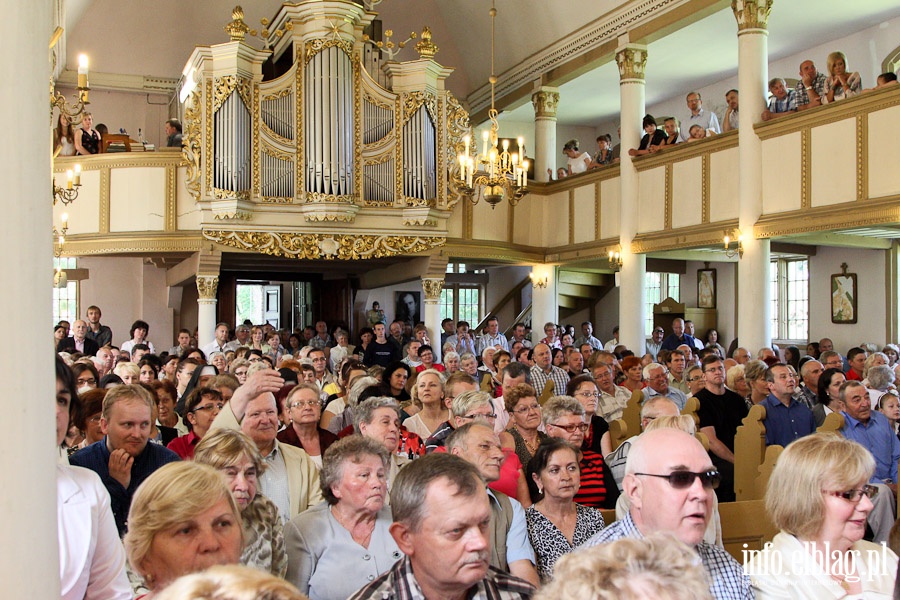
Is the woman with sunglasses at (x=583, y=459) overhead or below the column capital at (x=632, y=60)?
below

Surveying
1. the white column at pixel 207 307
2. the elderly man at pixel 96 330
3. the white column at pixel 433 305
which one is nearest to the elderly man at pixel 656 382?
the white column at pixel 433 305

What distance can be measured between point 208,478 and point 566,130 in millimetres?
19541

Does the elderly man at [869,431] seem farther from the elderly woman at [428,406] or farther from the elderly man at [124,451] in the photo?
the elderly man at [124,451]

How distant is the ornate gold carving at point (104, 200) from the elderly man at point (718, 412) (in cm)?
935

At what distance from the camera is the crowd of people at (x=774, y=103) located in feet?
34.1

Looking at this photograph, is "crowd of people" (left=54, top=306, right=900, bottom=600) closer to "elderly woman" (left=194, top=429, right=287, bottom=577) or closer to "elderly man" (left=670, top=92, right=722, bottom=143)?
"elderly woman" (left=194, top=429, right=287, bottom=577)

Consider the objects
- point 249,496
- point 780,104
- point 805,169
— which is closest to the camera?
point 249,496

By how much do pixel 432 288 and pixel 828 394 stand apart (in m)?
7.73

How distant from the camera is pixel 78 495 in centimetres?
237

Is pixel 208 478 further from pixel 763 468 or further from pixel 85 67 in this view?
pixel 85 67

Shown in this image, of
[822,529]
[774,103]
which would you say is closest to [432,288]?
[774,103]

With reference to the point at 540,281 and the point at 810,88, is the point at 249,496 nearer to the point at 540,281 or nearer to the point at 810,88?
the point at 810,88

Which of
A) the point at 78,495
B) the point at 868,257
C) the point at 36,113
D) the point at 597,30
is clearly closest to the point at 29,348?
the point at 36,113

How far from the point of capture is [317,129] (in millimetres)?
12430
